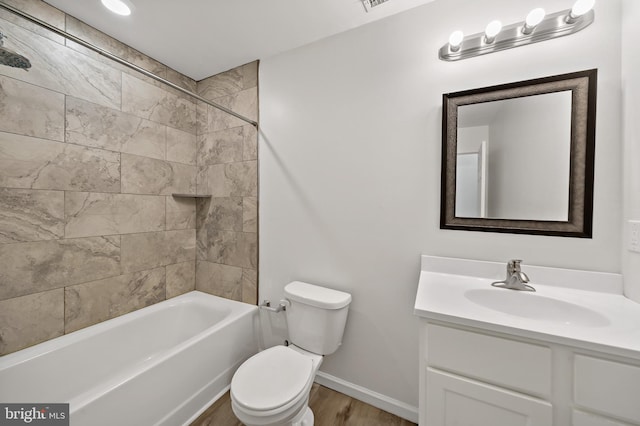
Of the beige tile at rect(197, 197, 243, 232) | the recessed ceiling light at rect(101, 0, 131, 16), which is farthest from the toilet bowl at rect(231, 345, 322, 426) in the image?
the recessed ceiling light at rect(101, 0, 131, 16)

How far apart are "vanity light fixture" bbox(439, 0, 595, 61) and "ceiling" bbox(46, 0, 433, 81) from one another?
0.36 metres

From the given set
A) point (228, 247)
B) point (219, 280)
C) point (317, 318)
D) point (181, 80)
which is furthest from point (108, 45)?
point (317, 318)

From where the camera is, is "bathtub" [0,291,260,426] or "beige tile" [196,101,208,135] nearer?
"bathtub" [0,291,260,426]

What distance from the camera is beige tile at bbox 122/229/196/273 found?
1.77 meters

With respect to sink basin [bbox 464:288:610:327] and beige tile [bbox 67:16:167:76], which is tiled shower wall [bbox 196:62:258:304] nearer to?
beige tile [bbox 67:16:167:76]

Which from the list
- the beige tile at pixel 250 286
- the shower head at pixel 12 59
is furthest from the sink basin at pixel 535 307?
the shower head at pixel 12 59

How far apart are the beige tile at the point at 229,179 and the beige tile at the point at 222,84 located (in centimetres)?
63

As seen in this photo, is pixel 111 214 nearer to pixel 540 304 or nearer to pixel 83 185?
pixel 83 185

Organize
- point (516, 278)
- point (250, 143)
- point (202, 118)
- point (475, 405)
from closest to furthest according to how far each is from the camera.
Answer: point (475, 405) → point (516, 278) → point (250, 143) → point (202, 118)

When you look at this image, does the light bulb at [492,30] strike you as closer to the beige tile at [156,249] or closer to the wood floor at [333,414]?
the wood floor at [333,414]

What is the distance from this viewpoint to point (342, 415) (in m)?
1.45

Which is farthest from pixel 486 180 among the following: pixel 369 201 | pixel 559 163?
pixel 369 201

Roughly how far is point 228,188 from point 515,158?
1.95 metres

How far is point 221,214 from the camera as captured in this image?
6.82 feet
